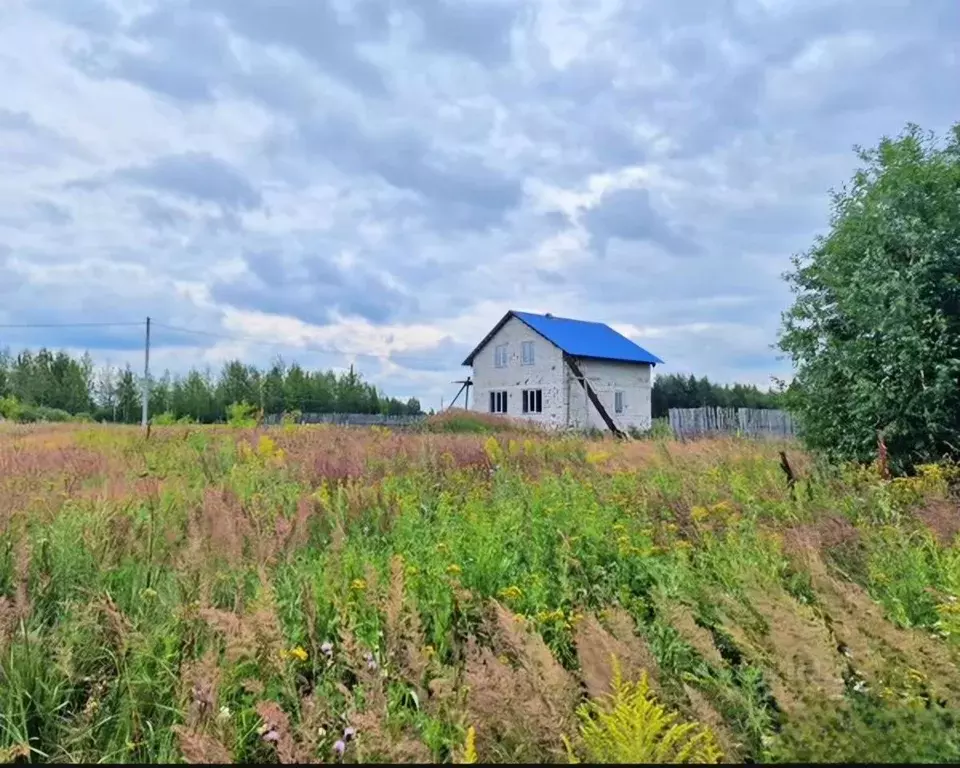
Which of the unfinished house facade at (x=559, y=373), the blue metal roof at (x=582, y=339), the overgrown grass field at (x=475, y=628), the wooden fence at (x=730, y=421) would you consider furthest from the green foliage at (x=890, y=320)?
the blue metal roof at (x=582, y=339)

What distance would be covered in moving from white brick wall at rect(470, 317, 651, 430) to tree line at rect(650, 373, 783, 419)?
14774mm

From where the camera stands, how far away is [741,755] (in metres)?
2.12

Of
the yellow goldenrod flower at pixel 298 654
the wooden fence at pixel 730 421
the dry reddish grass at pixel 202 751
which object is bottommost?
the dry reddish grass at pixel 202 751

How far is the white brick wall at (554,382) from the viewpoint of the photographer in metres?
33.8

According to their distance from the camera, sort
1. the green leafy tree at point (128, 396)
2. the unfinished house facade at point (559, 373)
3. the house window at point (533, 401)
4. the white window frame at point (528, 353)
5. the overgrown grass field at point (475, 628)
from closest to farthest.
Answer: the overgrown grass field at point (475, 628), the unfinished house facade at point (559, 373), the house window at point (533, 401), the white window frame at point (528, 353), the green leafy tree at point (128, 396)

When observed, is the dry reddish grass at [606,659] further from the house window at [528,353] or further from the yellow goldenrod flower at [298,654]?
the house window at [528,353]

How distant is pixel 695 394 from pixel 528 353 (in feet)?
81.4

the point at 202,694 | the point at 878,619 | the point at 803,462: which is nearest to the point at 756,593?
the point at 878,619

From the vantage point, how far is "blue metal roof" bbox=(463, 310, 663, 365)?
3453cm

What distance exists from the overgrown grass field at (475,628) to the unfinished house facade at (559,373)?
91.1ft

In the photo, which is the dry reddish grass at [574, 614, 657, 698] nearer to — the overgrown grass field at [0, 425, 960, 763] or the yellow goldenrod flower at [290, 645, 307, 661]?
the overgrown grass field at [0, 425, 960, 763]

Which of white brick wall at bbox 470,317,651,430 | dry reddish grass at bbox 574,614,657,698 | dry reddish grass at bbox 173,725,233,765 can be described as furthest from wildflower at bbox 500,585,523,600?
white brick wall at bbox 470,317,651,430

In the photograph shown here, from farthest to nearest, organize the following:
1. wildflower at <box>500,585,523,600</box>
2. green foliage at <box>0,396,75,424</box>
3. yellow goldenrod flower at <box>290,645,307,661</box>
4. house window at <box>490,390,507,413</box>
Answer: house window at <box>490,390,507,413</box> → green foliage at <box>0,396,75,424</box> → wildflower at <box>500,585,523,600</box> → yellow goldenrod flower at <box>290,645,307,661</box>


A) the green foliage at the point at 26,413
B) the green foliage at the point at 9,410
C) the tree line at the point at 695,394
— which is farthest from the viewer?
the tree line at the point at 695,394
